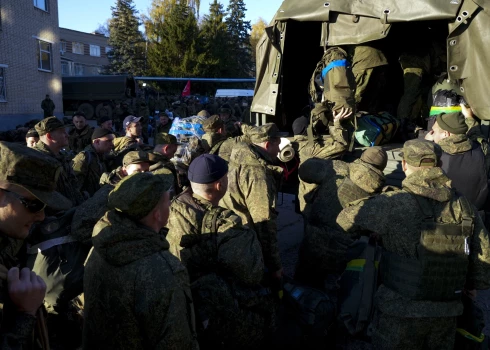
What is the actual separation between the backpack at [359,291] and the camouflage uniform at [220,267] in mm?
834

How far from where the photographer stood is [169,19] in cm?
4366

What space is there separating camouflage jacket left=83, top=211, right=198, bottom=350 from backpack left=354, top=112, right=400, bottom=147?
4567 millimetres

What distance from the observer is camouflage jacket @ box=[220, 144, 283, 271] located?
3721 millimetres

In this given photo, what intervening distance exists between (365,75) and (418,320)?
15.5 ft

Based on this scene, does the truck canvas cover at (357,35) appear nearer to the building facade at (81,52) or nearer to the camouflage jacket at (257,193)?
the camouflage jacket at (257,193)

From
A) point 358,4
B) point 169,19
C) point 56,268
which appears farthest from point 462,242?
point 169,19

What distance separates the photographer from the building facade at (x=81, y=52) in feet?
175

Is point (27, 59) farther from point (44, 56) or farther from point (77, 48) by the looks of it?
point (77, 48)

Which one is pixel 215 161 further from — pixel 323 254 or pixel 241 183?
pixel 323 254

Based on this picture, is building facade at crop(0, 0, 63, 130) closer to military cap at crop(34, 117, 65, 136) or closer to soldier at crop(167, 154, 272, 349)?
military cap at crop(34, 117, 65, 136)

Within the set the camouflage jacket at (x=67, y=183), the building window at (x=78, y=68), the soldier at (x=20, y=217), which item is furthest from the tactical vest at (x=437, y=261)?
the building window at (x=78, y=68)

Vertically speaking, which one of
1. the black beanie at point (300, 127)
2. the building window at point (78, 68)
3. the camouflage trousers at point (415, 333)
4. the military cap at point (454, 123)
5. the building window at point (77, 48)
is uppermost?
the building window at point (77, 48)

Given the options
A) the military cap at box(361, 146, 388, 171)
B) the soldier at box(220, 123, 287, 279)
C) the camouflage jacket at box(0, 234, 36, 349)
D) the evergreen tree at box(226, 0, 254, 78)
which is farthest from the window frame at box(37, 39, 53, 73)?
the evergreen tree at box(226, 0, 254, 78)

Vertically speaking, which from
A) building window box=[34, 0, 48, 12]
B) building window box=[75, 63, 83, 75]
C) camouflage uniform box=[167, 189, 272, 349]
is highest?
building window box=[34, 0, 48, 12]
